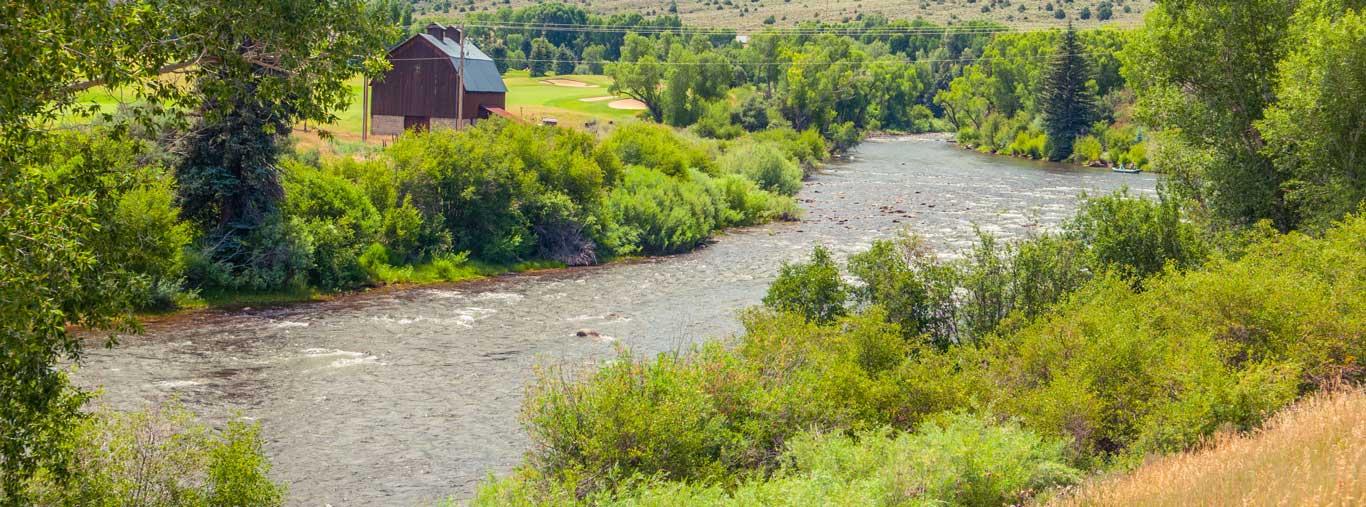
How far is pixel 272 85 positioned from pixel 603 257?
106 feet

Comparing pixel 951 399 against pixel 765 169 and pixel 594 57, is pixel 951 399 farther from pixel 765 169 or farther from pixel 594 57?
pixel 594 57

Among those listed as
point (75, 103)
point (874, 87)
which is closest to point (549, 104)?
point (874, 87)

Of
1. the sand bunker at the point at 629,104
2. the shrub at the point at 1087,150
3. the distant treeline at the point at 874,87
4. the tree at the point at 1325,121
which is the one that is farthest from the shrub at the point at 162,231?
the shrub at the point at 1087,150

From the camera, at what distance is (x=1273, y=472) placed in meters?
9.81

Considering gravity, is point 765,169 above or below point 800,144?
below

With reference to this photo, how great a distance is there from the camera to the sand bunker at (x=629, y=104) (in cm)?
10556

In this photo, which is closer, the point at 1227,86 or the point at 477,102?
the point at 1227,86

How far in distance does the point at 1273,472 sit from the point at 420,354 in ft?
67.5

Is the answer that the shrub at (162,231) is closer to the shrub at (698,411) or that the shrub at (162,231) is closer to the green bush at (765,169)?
the shrub at (698,411)

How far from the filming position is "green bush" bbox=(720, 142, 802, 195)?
62.4 meters

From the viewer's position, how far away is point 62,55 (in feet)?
30.6

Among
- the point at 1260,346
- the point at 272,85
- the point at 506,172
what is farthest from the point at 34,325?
the point at 506,172

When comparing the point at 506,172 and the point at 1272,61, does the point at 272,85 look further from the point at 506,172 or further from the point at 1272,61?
the point at 506,172

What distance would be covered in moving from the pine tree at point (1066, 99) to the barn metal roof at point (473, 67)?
161 ft
